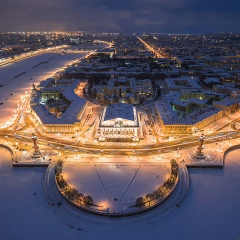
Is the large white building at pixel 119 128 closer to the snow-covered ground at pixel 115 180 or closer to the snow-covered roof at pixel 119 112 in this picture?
the snow-covered roof at pixel 119 112

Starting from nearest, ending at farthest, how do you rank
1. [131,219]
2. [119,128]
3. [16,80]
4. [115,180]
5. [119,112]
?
[131,219] < [115,180] < [119,128] < [119,112] < [16,80]

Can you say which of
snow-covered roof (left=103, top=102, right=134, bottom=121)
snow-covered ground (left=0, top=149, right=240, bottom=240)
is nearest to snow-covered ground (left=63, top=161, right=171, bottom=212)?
snow-covered ground (left=0, top=149, right=240, bottom=240)

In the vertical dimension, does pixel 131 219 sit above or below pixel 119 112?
below

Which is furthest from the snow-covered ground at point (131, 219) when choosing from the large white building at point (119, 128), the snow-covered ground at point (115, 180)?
the large white building at point (119, 128)

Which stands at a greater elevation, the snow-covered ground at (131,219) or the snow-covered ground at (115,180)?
the snow-covered ground at (115,180)

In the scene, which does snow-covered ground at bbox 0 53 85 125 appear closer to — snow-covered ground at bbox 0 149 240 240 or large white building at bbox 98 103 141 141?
large white building at bbox 98 103 141 141

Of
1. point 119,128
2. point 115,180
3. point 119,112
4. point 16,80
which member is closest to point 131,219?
point 115,180

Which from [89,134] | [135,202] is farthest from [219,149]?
[89,134]

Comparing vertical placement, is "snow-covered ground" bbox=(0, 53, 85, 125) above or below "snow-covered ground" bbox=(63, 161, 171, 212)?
above

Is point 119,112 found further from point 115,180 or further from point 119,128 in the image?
point 115,180
